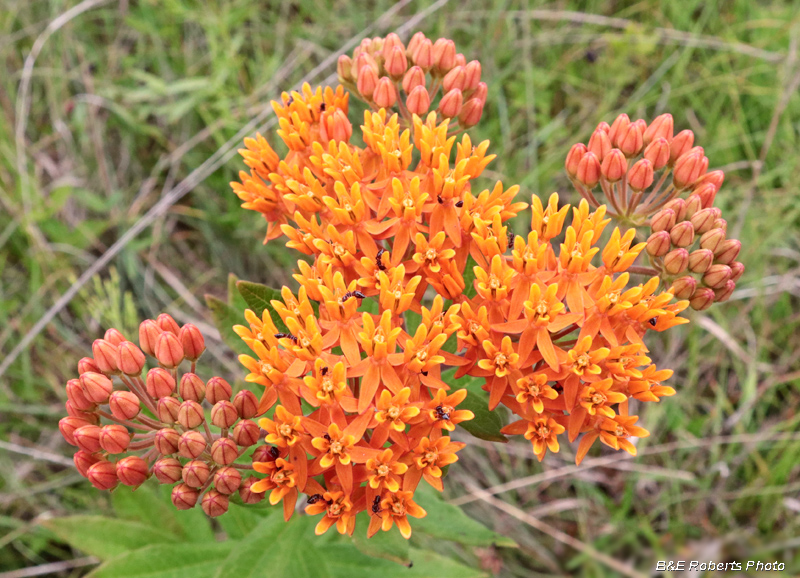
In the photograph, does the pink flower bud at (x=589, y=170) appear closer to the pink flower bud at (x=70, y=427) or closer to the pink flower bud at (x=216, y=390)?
the pink flower bud at (x=216, y=390)

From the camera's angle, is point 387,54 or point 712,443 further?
point 712,443

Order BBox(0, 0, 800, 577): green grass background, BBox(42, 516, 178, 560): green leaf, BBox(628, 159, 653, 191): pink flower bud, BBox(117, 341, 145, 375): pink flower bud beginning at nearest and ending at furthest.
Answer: BBox(117, 341, 145, 375): pink flower bud → BBox(628, 159, 653, 191): pink flower bud → BBox(42, 516, 178, 560): green leaf → BBox(0, 0, 800, 577): green grass background

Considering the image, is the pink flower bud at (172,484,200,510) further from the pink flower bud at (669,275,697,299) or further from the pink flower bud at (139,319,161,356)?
the pink flower bud at (669,275,697,299)

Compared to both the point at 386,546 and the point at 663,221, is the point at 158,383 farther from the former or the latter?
the point at 663,221

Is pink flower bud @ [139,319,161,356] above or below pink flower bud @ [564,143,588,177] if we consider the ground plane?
below

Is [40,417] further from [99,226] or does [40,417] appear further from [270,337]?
[270,337]

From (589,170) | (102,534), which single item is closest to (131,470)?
(102,534)

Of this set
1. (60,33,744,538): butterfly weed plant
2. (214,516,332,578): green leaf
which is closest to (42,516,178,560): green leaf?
(214,516,332,578): green leaf

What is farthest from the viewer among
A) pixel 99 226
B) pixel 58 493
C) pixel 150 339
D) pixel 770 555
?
pixel 99 226

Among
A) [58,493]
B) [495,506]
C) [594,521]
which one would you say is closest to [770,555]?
[594,521]
